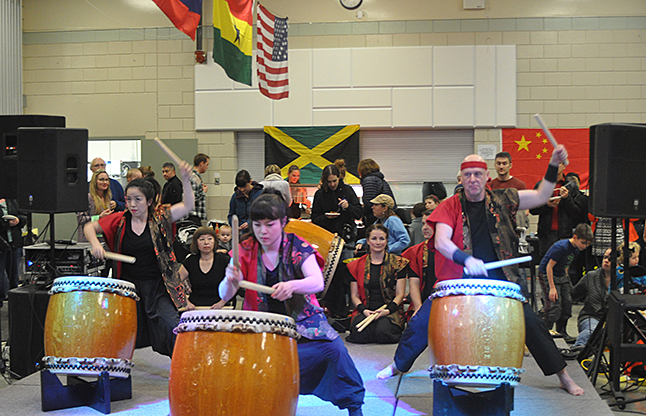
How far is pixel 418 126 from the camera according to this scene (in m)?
9.38

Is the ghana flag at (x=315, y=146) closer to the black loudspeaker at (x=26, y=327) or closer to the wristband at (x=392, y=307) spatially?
the wristband at (x=392, y=307)

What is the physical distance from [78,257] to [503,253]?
2.69 m

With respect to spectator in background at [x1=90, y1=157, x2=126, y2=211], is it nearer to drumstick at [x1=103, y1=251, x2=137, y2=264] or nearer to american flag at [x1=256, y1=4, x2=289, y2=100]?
american flag at [x1=256, y1=4, x2=289, y2=100]

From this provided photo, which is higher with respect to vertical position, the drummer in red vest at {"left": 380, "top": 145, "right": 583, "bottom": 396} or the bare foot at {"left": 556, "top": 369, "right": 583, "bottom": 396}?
the drummer in red vest at {"left": 380, "top": 145, "right": 583, "bottom": 396}

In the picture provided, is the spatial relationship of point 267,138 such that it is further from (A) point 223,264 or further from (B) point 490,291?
(B) point 490,291

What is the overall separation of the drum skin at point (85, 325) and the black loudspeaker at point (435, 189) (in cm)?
607

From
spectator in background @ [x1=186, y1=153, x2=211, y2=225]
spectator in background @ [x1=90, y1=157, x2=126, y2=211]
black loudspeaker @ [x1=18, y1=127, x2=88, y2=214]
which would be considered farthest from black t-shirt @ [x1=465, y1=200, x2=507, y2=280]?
spectator in background @ [x1=186, y1=153, x2=211, y2=225]

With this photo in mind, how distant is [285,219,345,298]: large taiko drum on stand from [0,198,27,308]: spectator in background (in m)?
2.55

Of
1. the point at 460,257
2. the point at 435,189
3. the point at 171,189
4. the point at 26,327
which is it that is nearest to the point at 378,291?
the point at 460,257

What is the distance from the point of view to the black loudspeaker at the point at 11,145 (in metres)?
4.75

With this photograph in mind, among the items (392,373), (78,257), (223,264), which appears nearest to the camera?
(392,373)

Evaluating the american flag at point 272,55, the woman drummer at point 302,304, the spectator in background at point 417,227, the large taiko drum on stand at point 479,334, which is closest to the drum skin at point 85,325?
the woman drummer at point 302,304

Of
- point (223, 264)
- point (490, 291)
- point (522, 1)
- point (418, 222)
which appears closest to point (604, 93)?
point (522, 1)

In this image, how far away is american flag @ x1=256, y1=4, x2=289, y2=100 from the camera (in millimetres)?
7266
